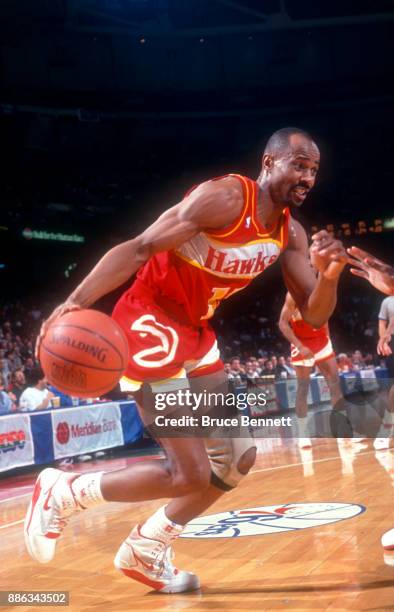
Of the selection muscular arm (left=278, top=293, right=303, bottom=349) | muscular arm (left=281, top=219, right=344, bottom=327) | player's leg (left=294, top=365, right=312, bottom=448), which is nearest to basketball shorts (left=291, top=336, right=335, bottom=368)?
player's leg (left=294, top=365, right=312, bottom=448)

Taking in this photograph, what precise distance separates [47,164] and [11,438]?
11673 mm

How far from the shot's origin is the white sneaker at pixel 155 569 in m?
3.09

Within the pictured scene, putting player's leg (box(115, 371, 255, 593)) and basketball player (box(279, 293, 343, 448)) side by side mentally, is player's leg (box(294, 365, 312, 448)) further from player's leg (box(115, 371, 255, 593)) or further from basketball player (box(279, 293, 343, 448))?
player's leg (box(115, 371, 255, 593))

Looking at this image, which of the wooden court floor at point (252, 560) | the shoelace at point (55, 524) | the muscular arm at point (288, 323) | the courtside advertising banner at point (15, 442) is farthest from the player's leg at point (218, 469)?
the courtside advertising banner at point (15, 442)

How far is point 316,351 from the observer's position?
7859mm

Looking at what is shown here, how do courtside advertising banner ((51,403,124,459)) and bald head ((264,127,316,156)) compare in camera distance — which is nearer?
bald head ((264,127,316,156))

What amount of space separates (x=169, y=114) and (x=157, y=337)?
55.7 feet

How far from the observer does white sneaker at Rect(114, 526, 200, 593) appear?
3092 mm

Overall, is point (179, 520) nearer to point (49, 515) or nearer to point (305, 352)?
point (49, 515)

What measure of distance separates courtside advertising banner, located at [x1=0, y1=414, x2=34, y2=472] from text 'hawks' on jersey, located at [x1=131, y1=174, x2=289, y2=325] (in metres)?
4.64

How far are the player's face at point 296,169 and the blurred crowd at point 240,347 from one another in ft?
18.1

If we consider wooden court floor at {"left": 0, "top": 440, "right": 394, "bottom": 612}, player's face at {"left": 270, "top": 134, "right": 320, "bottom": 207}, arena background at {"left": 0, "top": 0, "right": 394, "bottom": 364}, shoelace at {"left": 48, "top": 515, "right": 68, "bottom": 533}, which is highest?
arena background at {"left": 0, "top": 0, "right": 394, "bottom": 364}

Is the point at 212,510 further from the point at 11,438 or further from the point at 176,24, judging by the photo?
the point at 176,24

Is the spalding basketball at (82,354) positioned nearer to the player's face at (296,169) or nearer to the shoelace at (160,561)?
the shoelace at (160,561)
